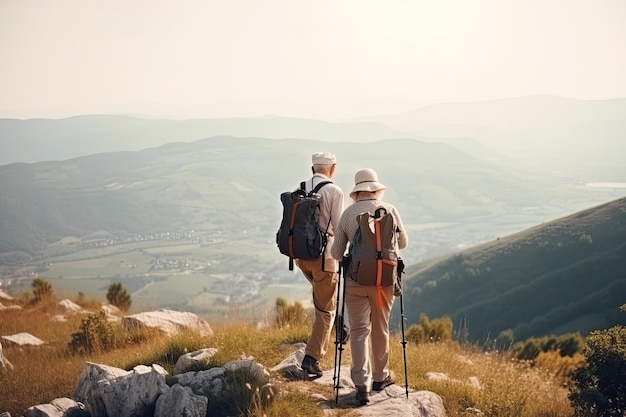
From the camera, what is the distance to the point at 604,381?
29.9ft

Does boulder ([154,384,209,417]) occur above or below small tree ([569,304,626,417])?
above

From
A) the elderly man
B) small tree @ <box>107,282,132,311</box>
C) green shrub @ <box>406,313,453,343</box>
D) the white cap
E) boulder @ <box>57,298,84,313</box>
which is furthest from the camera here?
small tree @ <box>107,282,132,311</box>

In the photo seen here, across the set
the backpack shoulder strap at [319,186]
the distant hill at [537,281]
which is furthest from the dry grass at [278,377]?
the distant hill at [537,281]

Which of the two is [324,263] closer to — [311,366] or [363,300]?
[363,300]

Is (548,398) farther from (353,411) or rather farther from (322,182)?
(322,182)

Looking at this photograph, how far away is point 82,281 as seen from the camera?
17025cm

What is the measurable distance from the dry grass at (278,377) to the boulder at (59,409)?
3.84 feet

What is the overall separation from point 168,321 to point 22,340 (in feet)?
9.76

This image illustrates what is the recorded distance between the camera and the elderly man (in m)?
8.20

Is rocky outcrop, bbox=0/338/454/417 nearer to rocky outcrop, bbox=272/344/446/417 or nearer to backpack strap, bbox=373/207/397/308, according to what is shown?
rocky outcrop, bbox=272/344/446/417

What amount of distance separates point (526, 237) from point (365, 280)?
123322 millimetres

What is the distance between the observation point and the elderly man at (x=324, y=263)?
820 centimetres

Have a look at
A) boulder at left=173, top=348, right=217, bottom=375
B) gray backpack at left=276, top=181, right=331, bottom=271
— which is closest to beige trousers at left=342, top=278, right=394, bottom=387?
gray backpack at left=276, top=181, right=331, bottom=271

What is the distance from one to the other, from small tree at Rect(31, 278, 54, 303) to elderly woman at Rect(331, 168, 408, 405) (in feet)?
46.3
